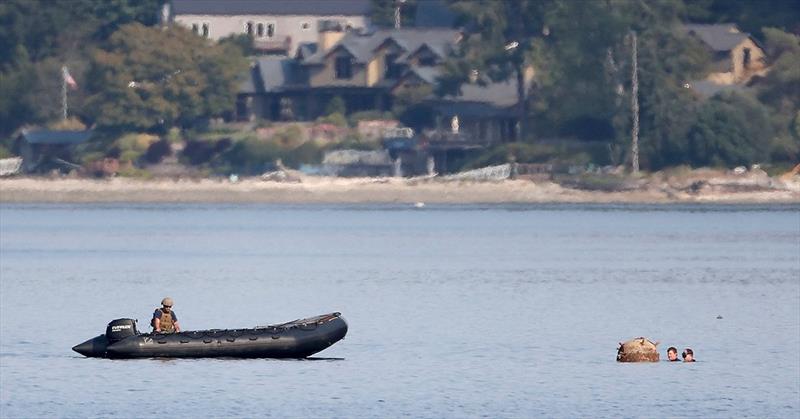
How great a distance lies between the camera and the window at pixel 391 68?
487 ft

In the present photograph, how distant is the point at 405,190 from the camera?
136m

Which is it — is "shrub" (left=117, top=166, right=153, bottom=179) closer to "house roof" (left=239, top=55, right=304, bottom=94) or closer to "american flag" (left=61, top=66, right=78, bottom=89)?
"american flag" (left=61, top=66, right=78, bottom=89)

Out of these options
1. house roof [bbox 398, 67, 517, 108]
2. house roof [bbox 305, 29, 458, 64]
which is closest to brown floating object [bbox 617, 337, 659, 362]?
house roof [bbox 398, 67, 517, 108]

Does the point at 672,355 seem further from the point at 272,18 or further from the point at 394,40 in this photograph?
the point at 272,18

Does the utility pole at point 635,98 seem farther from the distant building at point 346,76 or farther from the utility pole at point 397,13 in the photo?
the utility pole at point 397,13

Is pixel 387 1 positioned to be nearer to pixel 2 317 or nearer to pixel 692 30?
pixel 692 30

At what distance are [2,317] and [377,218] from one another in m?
75.5

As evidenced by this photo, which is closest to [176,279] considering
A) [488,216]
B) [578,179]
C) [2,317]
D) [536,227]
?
[2,317]

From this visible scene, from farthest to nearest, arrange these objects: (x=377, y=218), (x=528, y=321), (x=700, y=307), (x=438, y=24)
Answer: (x=438, y=24) < (x=377, y=218) < (x=700, y=307) < (x=528, y=321)

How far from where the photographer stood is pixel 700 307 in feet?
216

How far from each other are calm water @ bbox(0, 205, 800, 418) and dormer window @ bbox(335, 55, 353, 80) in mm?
24698

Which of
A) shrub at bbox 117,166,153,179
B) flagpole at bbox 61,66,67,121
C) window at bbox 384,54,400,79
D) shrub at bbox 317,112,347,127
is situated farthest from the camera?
window at bbox 384,54,400,79

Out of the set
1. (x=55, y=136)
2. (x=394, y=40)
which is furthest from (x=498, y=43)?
(x=55, y=136)

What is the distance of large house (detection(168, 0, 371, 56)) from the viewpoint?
177750mm
